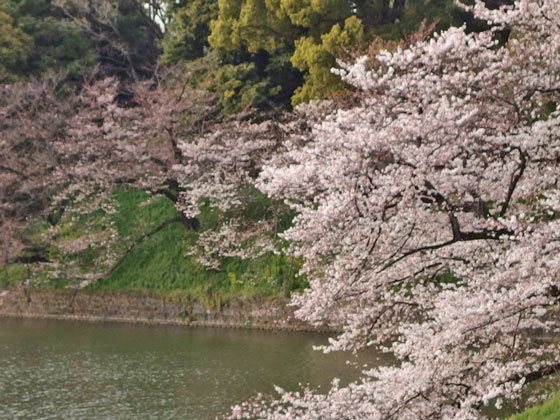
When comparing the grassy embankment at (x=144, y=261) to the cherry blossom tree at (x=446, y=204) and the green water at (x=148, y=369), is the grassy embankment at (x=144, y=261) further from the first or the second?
the cherry blossom tree at (x=446, y=204)

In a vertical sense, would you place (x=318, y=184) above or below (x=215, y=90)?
below

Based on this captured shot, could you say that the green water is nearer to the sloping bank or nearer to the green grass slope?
the sloping bank

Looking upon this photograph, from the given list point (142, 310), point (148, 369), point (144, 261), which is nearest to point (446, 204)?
point (148, 369)

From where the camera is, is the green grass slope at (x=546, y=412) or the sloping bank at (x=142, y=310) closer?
the green grass slope at (x=546, y=412)

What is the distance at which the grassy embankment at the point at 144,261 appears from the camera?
2277cm

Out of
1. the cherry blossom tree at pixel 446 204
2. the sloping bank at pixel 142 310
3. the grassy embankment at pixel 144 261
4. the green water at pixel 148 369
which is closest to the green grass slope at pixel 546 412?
the cherry blossom tree at pixel 446 204

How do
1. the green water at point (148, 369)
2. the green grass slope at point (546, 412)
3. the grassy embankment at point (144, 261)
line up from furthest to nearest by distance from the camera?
the grassy embankment at point (144, 261) → the green water at point (148, 369) → the green grass slope at point (546, 412)

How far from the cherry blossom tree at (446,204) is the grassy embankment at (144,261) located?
12.4m

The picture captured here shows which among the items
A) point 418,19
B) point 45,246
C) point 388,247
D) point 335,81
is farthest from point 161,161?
point 388,247

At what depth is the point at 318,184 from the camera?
8.63 m

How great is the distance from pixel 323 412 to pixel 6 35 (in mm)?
25022

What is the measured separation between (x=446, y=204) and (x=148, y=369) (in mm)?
11113

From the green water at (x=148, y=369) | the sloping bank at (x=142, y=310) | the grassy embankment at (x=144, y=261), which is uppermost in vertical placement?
the grassy embankment at (x=144, y=261)

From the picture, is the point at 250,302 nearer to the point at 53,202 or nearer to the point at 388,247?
the point at 53,202
